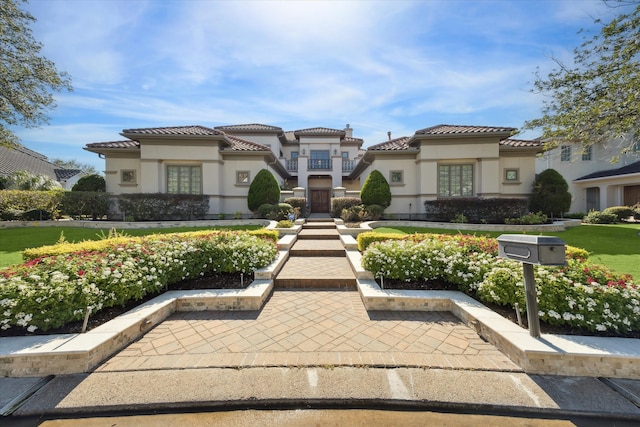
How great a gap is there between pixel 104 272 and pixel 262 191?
33.4ft

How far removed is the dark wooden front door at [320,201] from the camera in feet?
71.2

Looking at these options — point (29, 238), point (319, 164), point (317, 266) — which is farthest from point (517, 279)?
point (319, 164)

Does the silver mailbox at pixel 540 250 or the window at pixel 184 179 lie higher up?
the window at pixel 184 179

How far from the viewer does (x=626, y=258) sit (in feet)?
21.5

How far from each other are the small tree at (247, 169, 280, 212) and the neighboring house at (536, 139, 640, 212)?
20697 mm

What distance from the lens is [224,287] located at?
488 centimetres

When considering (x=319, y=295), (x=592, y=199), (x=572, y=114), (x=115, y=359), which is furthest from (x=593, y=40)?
(x=592, y=199)

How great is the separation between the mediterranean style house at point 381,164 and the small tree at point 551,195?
63 cm

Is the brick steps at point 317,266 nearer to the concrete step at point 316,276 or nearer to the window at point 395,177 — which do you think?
the concrete step at point 316,276

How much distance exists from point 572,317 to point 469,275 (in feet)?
4.66

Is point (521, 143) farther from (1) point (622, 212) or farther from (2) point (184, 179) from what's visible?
(2) point (184, 179)

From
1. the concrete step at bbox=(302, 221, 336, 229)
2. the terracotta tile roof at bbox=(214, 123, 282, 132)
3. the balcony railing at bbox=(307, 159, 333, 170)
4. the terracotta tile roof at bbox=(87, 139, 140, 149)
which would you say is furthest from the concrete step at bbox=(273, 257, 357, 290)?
the terracotta tile roof at bbox=(214, 123, 282, 132)

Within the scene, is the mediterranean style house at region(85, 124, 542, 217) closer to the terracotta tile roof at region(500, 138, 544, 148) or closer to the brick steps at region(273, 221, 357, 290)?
the terracotta tile roof at region(500, 138, 544, 148)

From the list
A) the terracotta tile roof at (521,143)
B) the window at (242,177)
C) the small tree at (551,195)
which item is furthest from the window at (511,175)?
the window at (242,177)
